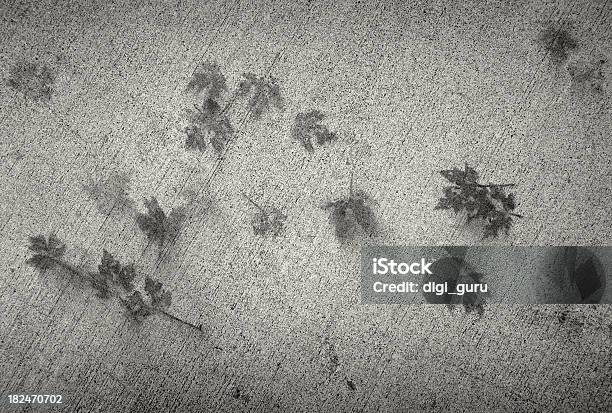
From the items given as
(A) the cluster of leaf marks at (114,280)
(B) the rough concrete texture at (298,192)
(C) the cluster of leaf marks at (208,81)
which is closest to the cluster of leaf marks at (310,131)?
(B) the rough concrete texture at (298,192)

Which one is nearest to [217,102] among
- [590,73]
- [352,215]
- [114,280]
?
[352,215]

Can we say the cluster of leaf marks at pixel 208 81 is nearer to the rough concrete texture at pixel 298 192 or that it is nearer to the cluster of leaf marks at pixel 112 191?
the rough concrete texture at pixel 298 192

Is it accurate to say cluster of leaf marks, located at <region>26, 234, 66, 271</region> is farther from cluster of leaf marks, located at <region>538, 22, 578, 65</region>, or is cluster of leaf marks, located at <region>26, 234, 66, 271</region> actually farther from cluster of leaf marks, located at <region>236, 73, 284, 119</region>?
cluster of leaf marks, located at <region>538, 22, 578, 65</region>

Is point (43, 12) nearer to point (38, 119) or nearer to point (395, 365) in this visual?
point (38, 119)

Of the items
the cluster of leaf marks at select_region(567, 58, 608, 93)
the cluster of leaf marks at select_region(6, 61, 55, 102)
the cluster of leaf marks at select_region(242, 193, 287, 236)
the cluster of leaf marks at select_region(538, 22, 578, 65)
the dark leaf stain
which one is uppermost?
the cluster of leaf marks at select_region(538, 22, 578, 65)

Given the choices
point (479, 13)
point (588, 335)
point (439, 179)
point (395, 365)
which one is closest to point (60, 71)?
point (439, 179)

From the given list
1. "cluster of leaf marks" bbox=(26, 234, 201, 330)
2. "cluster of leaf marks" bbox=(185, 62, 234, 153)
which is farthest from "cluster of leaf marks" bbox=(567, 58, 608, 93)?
"cluster of leaf marks" bbox=(26, 234, 201, 330)
